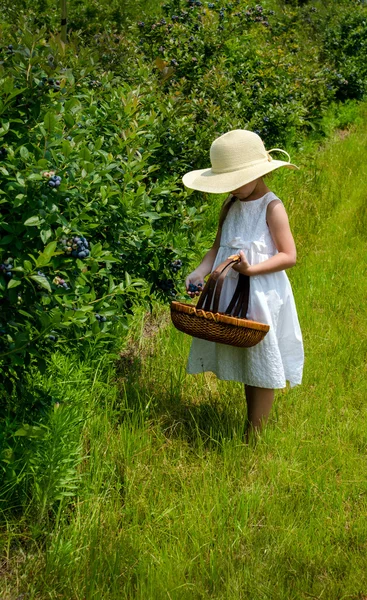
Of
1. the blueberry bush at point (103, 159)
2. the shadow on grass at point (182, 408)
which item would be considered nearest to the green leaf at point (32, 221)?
the blueberry bush at point (103, 159)

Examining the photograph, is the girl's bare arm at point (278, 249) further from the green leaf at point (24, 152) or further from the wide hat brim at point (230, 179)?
the green leaf at point (24, 152)

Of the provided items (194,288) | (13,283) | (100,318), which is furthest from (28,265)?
(194,288)

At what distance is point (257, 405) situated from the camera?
334 centimetres

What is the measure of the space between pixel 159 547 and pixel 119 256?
1.25 metres

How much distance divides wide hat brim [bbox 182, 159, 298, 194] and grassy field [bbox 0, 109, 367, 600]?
94 cm

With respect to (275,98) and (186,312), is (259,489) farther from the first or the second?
(275,98)

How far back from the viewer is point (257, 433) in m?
3.30

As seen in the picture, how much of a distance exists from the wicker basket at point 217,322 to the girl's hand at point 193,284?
17 centimetres

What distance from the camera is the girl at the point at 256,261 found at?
3150 millimetres

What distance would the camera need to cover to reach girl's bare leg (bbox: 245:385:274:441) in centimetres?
331

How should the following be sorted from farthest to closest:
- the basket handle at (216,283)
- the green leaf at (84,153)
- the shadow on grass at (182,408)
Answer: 1. the shadow on grass at (182,408)
2. the basket handle at (216,283)
3. the green leaf at (84,153)

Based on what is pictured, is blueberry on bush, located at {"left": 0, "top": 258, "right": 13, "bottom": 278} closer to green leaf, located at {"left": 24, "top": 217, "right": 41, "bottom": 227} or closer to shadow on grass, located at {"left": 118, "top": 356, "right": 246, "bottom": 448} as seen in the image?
green leaf, located at {"left": 24, "top": 217, "right": 41, "bottom": 227}

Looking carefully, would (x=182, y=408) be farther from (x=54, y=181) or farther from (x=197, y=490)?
(x=54, y=181)

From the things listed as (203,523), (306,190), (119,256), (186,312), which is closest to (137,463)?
(203,523)
